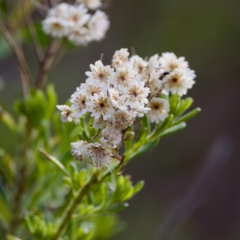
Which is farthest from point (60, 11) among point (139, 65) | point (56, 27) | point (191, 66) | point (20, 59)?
point (191, 66)

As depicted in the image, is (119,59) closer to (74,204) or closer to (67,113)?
(67,113)

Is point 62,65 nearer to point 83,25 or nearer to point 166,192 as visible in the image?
point 166,192

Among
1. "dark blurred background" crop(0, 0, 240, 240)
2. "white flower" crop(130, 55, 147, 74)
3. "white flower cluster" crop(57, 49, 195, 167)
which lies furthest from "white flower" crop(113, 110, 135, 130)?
"dark blurred background" crop(0, 0, 240, 240)

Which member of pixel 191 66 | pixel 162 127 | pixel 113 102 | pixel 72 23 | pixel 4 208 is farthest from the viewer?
pixel 191 66

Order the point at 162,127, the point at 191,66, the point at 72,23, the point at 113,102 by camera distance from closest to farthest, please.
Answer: the point at 113,102 → the point at 162,127 → the point at 72,23 → the point at 191,66

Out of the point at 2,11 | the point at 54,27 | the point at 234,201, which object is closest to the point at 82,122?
the point at 54,27

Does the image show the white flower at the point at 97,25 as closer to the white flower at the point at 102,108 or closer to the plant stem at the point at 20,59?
the plant stem at the point at 20,59

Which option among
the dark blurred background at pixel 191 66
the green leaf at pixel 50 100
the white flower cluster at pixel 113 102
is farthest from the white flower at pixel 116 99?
the dark blurred background at pixel 191 66
